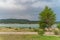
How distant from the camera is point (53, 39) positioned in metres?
11.1

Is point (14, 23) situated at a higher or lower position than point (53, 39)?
higher

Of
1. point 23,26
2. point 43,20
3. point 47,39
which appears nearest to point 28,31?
point 23,26

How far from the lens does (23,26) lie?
16.5 m

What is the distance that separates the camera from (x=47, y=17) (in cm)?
1705

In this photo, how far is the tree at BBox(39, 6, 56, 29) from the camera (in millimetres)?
16844

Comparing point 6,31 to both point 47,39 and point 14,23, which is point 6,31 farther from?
point 47,39

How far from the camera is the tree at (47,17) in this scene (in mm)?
16844

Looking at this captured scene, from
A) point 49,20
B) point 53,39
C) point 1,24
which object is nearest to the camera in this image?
point 53,39

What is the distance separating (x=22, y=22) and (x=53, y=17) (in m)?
2.95

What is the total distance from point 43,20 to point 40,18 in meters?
0.46

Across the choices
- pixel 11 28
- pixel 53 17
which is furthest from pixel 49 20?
pixel 11 28

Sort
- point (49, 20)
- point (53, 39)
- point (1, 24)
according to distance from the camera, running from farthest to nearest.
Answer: point (49, 20) → point (1, 24) → point (53, 39)

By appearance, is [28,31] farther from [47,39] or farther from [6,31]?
[47,39]

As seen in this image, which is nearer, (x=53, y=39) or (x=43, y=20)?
(x=53, y=39)
